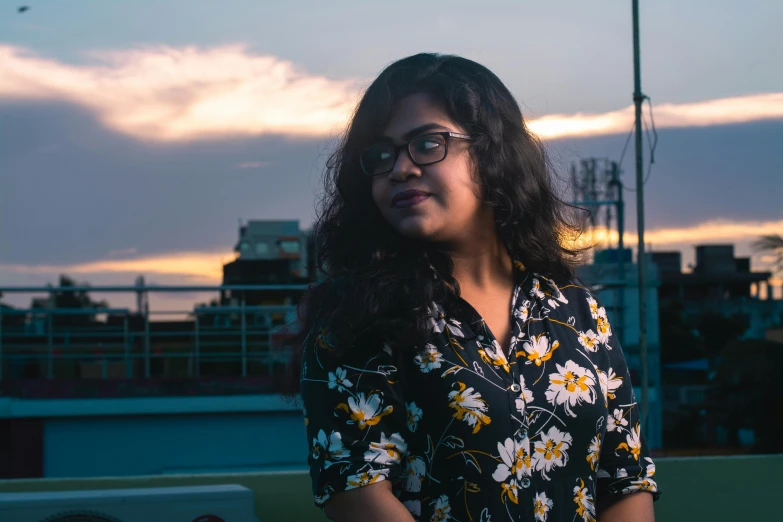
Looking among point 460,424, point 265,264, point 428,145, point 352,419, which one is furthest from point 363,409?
point 265,264

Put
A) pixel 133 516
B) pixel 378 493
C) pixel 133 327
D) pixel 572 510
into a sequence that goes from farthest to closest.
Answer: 1. pixel 133 327
2. pixel 133 516
3. pixel 572 510
4. pixel 378 493

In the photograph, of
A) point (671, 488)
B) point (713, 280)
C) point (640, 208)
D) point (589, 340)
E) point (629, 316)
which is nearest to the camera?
point (589, 340)

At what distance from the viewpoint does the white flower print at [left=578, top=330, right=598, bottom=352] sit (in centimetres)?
126

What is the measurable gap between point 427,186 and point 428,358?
0.24 meters

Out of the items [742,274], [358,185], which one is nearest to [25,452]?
[358,185]

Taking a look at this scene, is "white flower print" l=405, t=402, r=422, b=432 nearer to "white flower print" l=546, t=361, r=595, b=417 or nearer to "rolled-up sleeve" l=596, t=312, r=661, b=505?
"white flower print" l=546, t=361, r=595, b=417

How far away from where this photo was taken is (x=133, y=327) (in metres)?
5.30

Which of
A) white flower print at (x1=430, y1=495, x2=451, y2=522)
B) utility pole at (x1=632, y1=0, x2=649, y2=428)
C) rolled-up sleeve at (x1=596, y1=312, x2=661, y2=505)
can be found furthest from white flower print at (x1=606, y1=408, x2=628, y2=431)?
utility pole at (x1=632, y1=0, x2=649, y2=428)

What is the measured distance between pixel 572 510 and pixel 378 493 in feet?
0.94

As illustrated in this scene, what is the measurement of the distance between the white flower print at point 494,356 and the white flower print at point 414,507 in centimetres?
20

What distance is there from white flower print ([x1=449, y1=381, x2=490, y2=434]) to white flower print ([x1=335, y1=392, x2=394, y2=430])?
0.31ft

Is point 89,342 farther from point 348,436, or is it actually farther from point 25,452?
point 348,436

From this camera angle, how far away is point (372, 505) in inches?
41.9

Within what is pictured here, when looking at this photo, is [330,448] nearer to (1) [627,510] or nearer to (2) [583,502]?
(2) [583,502]
